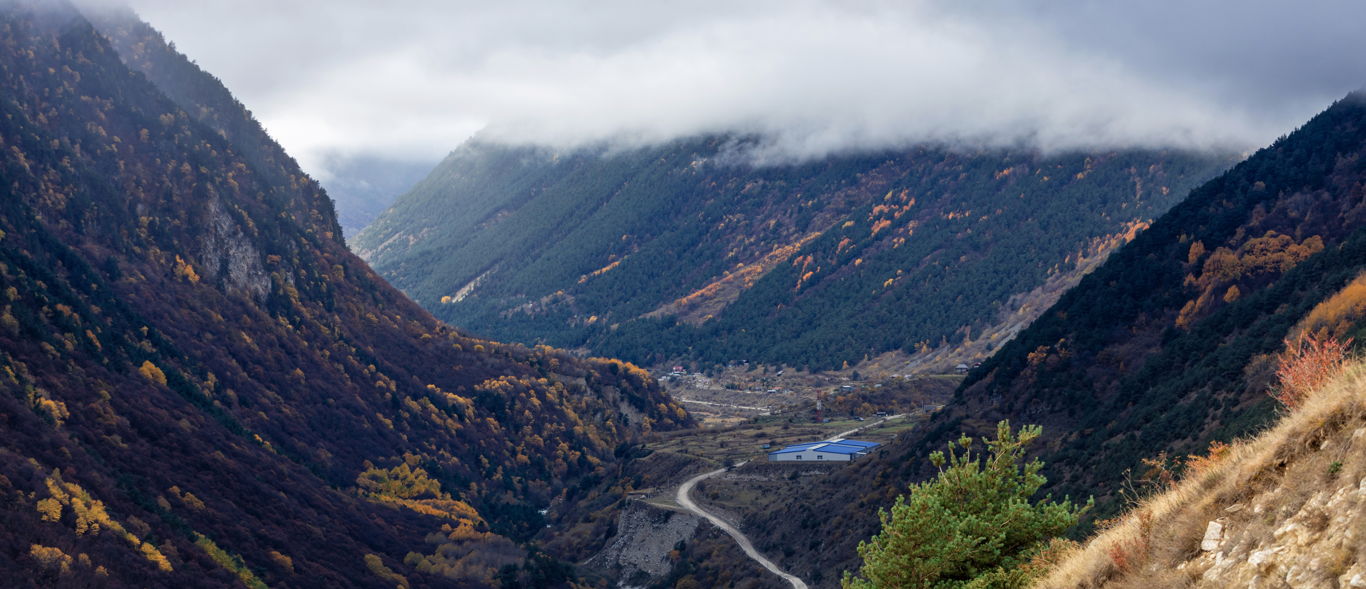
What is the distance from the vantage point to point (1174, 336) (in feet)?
311

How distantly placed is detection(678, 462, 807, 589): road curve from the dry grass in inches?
2964

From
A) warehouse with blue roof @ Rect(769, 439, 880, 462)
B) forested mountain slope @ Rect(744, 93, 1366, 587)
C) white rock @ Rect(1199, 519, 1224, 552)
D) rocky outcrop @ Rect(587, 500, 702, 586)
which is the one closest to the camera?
white rock @ Rect(1199, 519, 1224, 552)

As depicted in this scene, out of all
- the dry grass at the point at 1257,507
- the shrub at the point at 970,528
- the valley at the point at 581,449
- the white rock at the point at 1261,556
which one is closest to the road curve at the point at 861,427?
the valley at the point at 581,449

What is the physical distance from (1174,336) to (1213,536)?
84.0m

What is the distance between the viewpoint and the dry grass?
52.2ft

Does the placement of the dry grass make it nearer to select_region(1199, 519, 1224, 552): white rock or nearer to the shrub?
select_region(1199, 519, 1224, 552): white rock

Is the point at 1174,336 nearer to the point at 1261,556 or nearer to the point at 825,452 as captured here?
the point at 825,452

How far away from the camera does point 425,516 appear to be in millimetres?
139500

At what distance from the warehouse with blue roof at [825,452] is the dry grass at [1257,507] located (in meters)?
117

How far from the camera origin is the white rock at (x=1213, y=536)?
17.9 meters

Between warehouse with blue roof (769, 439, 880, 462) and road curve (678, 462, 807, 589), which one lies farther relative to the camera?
warehouse with blue roof (769, 439, 880, 462)

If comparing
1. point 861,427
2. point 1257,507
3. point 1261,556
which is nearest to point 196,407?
point 861,427

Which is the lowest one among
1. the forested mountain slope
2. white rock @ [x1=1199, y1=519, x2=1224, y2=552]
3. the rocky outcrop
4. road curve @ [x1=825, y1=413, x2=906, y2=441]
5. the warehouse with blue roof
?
road curve @ [x1=825, y1=413, x2=906, y2=441]

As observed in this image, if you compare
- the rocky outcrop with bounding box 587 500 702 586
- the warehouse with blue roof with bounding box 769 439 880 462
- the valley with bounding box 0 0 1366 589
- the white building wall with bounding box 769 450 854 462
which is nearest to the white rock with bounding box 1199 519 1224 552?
the valley with bounding box 0 0 1366 589
